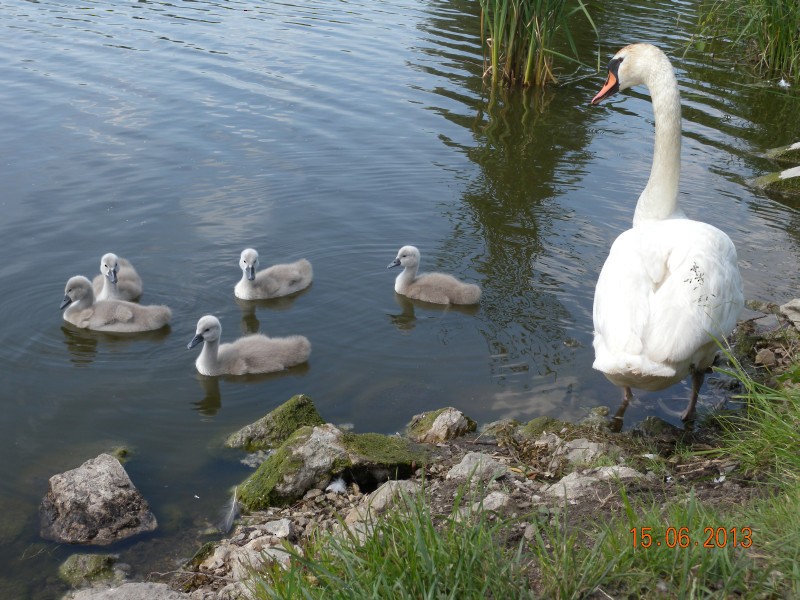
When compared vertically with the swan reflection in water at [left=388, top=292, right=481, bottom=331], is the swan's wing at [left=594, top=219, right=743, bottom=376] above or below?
above

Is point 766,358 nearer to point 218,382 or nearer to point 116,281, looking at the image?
point 218,382

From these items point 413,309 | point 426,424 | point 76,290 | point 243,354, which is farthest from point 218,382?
point 413,309

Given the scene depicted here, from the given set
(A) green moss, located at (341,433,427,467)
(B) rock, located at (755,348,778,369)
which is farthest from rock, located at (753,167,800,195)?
(A) green moss, located at (341,433,427,467)

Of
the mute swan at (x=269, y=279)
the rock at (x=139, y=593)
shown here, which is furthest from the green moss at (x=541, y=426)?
the mute swan at (x=269, y=279)

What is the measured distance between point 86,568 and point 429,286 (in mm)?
4508

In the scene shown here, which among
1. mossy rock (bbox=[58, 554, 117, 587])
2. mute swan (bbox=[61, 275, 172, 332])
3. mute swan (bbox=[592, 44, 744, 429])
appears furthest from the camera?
mute swan (bbox=[61, 275, 172, 332])

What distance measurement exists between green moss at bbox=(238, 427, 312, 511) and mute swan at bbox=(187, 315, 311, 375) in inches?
70.1

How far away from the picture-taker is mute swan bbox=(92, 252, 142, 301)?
339 inches

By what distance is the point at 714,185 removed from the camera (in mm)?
12227

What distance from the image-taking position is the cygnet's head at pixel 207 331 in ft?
25.6

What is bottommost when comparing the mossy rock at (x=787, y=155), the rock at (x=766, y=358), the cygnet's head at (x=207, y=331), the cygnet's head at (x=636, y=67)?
the cygnet's head at (x=207, y=331)

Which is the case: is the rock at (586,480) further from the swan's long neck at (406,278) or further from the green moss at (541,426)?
the swan's long neck at (406,278)

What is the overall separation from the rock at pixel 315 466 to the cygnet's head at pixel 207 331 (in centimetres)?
201

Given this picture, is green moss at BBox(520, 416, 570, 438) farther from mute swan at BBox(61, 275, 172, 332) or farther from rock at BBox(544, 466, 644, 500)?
mute swan at BBox(61, 275, 172, 332)
